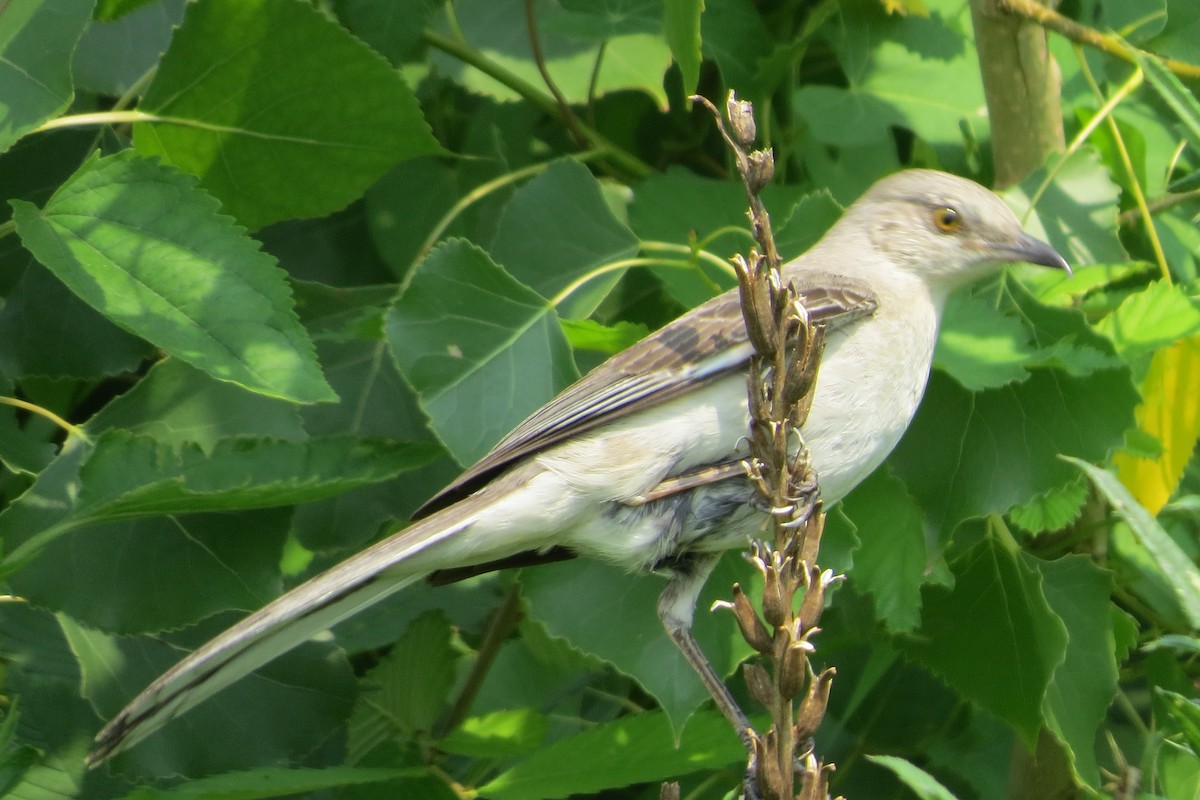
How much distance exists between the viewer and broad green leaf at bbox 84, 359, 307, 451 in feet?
10.1

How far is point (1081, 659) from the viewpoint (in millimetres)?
3342

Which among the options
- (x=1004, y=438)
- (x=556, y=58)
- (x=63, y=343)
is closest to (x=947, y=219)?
(x=1004, y=438)

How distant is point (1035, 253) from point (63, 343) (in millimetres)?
2472

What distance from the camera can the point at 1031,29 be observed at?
3525mm

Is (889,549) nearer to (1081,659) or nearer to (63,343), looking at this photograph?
(1081,659)

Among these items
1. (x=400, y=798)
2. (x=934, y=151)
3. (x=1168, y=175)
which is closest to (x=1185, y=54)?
(x=1168, y=175)

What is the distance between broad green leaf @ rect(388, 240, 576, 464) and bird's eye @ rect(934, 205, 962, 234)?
1.16 metres

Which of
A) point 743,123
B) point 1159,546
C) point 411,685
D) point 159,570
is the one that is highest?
point 743,123

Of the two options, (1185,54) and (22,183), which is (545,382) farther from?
(1185,54)

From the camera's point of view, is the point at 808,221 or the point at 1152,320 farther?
the point at 808,221

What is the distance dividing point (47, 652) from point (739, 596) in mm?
2034

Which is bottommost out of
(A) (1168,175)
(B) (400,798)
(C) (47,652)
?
(B) (400,798)

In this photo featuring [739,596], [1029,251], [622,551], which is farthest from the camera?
[1029,251]

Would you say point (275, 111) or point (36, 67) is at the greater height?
point (36, 67)
